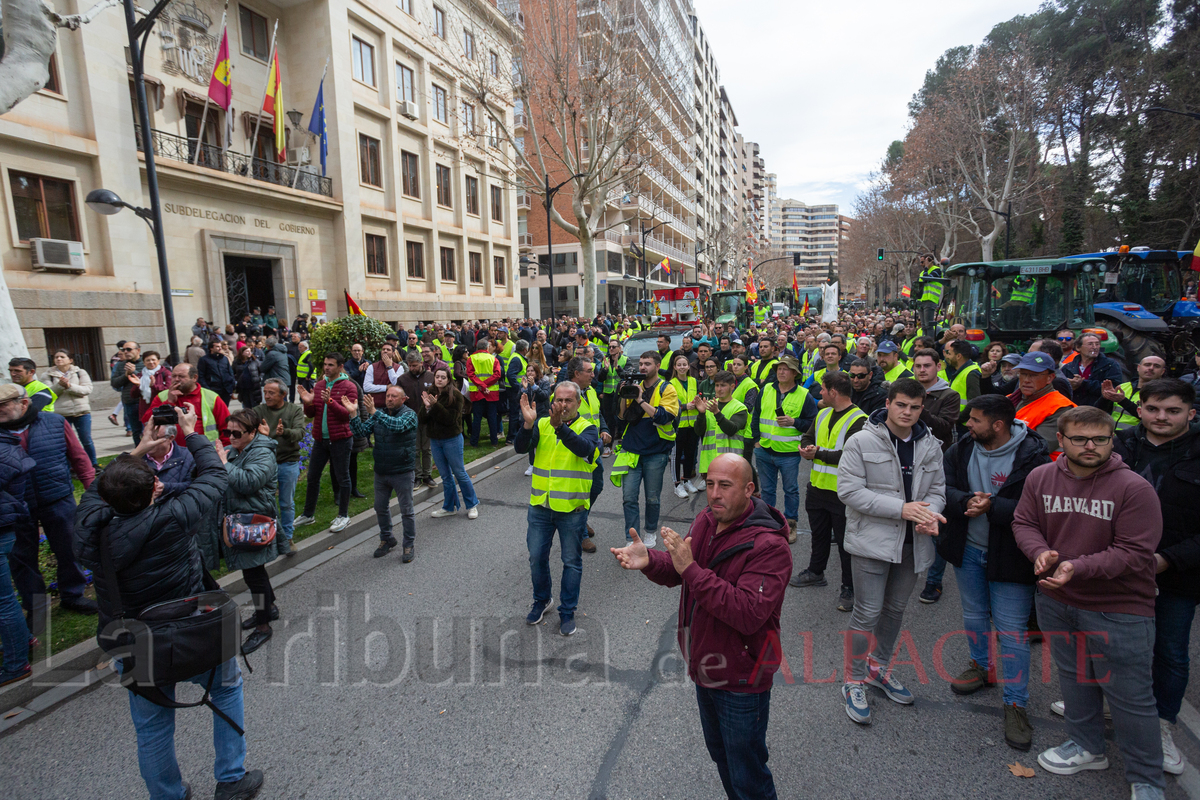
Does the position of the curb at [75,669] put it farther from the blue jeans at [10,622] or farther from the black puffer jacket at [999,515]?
the black puffer jacket at [999,515]

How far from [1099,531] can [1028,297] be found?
1126cm

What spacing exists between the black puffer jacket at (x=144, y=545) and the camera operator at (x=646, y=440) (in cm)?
359

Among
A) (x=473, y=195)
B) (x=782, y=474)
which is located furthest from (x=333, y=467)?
(x=473, y=195)

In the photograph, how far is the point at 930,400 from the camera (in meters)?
5.40

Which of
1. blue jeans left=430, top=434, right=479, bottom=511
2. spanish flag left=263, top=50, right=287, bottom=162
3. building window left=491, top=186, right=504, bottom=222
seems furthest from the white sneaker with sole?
building window left=491, top=186, right=504, bottom=222

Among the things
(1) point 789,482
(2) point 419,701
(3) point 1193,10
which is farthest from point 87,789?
(3) point 1193,10

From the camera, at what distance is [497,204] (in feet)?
108

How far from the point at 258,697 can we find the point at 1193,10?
4188cm

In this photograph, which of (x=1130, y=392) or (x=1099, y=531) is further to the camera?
(x=1130, y=392)

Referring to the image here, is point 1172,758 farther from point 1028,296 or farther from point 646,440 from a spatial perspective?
point 1028,296

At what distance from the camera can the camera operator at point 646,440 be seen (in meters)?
5.78

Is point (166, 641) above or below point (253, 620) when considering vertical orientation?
above

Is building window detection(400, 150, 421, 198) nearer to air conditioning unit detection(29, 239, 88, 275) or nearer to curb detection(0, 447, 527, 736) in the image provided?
air conditioning unit detection(29, 239, 88, 275)

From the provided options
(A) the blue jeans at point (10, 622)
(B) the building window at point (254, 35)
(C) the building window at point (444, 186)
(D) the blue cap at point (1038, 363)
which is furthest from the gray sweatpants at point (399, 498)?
(C) the building window at point (444, 186)
